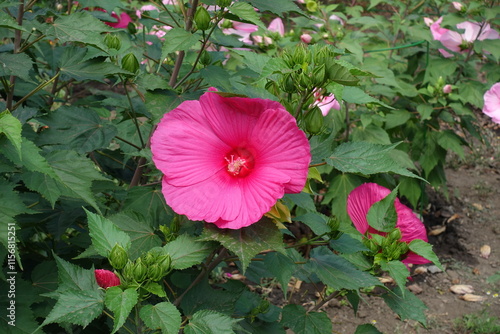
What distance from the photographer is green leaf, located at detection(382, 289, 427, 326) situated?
1.36m

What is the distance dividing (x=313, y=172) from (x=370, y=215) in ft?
0.86

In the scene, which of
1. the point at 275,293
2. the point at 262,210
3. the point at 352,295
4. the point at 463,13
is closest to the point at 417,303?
the point at 352,295

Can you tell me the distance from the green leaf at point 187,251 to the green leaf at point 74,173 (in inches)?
8.0

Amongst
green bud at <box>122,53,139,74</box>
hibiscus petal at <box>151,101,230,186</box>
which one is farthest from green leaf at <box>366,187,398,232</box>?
green bud at <box>122,53,139,74</box>

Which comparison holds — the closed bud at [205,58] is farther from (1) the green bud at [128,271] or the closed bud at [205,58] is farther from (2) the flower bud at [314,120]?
(1) the green bud at [128,271]

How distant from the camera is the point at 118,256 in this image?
98 cm

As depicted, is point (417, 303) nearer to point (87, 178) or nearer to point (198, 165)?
point (198, 165)

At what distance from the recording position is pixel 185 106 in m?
1.06

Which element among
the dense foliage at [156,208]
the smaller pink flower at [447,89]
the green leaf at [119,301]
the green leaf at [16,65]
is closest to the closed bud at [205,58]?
the dense foliage at [156,208]

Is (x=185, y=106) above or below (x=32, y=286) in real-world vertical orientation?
above

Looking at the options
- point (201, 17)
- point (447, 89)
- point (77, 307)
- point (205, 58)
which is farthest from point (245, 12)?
point (447, 89)

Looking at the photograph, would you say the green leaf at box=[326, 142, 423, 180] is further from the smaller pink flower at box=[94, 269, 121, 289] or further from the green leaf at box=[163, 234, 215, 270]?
the smaller pink flower at box=[94, 269, 121, 289]

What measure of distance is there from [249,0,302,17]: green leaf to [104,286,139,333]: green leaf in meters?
0.80

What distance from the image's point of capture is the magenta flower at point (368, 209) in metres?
1.35
